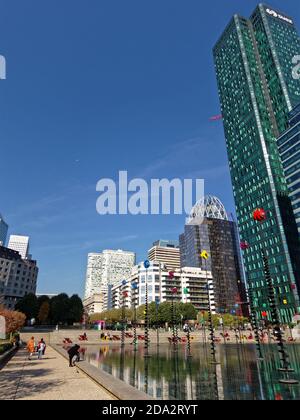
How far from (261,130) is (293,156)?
26.9 metres

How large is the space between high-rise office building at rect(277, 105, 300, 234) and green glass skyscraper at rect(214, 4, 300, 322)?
10799mm

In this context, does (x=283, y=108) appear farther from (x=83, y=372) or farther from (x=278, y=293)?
(x=83, y=372)

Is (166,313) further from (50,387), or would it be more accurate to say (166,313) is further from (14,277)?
(50,387)

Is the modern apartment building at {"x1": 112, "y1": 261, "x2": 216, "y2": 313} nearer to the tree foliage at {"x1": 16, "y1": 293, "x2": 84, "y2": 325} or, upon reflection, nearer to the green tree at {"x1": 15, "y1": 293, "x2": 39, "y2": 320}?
the tree foliage at {"x1": 16, "y1": 293, "x2": 84, "y2": 325}

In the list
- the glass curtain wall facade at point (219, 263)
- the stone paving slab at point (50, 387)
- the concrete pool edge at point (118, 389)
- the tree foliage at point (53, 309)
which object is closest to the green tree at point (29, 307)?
the tree foliage at point (53, 309)

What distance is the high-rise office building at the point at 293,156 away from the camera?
10075cm

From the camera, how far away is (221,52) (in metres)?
159

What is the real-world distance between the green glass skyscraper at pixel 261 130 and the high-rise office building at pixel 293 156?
1080 centimetres

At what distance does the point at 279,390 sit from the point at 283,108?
14131cm

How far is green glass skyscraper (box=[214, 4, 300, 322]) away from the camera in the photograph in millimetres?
108438

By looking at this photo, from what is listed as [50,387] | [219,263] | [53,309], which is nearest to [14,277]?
[53,309]

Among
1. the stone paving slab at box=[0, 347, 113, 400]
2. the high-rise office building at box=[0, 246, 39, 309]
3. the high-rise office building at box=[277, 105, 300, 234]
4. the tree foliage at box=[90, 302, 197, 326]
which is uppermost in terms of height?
the high-rise office building at box=[277, 105, 300, 234]

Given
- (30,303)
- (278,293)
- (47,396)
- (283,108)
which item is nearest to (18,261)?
(30,303)

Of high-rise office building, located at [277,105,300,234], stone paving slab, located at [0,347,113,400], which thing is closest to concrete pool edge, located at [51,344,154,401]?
stone paving slab, located at [0,347,113,400]
